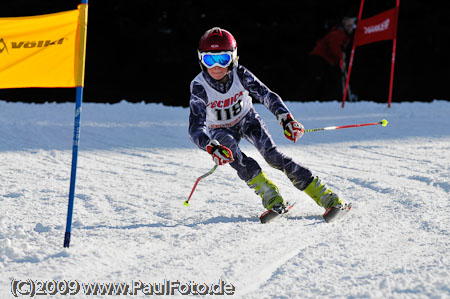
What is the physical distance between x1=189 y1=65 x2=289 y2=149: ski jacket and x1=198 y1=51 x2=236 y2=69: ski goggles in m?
0.12

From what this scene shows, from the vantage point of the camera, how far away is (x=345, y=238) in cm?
313

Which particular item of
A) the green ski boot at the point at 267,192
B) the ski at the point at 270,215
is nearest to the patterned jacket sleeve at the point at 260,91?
the green ski boot at the point at 267,192

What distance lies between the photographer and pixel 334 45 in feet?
37.1

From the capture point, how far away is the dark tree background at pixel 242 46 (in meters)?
15.1

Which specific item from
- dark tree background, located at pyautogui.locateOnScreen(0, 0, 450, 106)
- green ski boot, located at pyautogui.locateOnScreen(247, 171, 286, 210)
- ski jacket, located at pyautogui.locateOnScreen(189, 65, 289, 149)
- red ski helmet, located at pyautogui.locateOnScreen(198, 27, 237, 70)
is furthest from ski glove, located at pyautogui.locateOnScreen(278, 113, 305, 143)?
dark tree background, located at pyautogui.locateOnScreen(0, 0, 450, 106)

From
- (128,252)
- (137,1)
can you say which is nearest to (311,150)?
(128,252)

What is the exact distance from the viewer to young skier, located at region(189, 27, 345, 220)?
12.2 feet

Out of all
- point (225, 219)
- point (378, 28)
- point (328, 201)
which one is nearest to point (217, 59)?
point (225, 219)

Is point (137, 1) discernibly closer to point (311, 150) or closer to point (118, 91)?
point (118, 91)

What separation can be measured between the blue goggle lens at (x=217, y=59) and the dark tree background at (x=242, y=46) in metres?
11.5

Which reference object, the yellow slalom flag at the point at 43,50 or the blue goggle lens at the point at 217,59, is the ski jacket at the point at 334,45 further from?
the yellow slalom flag at the point at 43,50

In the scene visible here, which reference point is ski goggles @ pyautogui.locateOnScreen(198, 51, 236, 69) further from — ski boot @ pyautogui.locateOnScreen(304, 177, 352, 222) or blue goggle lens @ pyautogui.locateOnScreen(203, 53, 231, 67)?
ski boot @ pyautogui.locateOnScreen(304, 177, 352, 222)

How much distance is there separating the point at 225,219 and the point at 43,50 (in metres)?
1.50

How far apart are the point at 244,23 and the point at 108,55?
389cm
